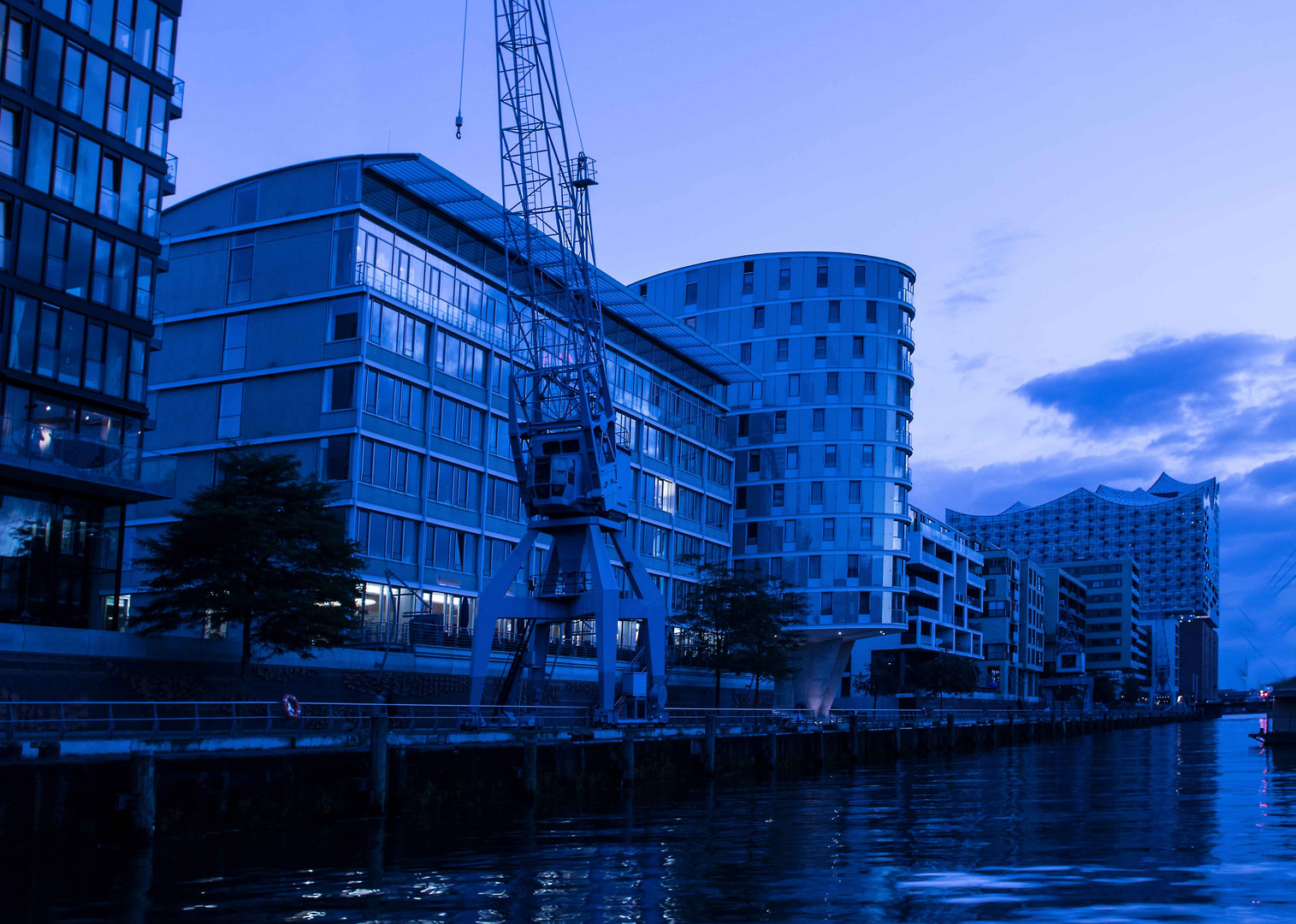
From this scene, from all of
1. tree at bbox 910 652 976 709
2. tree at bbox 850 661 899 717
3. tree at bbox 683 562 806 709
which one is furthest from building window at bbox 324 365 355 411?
tree at bbox 910 652 976 709

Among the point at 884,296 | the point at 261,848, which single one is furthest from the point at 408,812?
the point at 884,296

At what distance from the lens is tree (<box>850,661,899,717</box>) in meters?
126

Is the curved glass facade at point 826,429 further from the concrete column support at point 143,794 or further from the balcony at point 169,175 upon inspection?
the concrete column support at point 143,794

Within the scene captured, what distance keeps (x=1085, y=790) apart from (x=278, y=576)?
27320mm

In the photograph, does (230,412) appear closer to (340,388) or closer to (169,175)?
(340,388)

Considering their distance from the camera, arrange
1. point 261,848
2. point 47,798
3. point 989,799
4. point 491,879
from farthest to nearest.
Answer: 1. point 989,799
2. point 261,848
3. point 47,798
4. point 491,879

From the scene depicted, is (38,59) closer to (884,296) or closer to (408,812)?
(408,812)

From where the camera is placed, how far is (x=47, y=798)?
26.7 meters

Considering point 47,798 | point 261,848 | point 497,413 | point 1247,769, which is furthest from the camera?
point 497,413

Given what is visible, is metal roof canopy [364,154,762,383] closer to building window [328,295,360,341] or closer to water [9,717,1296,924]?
building window [328,295,360,341]

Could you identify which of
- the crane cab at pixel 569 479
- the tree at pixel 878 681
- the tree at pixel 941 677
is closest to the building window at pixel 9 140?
the crane cab at pixel 569 479

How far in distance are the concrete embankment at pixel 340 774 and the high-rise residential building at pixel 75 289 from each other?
51.6ft

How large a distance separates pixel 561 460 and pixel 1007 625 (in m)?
121

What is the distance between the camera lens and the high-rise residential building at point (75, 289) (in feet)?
149
